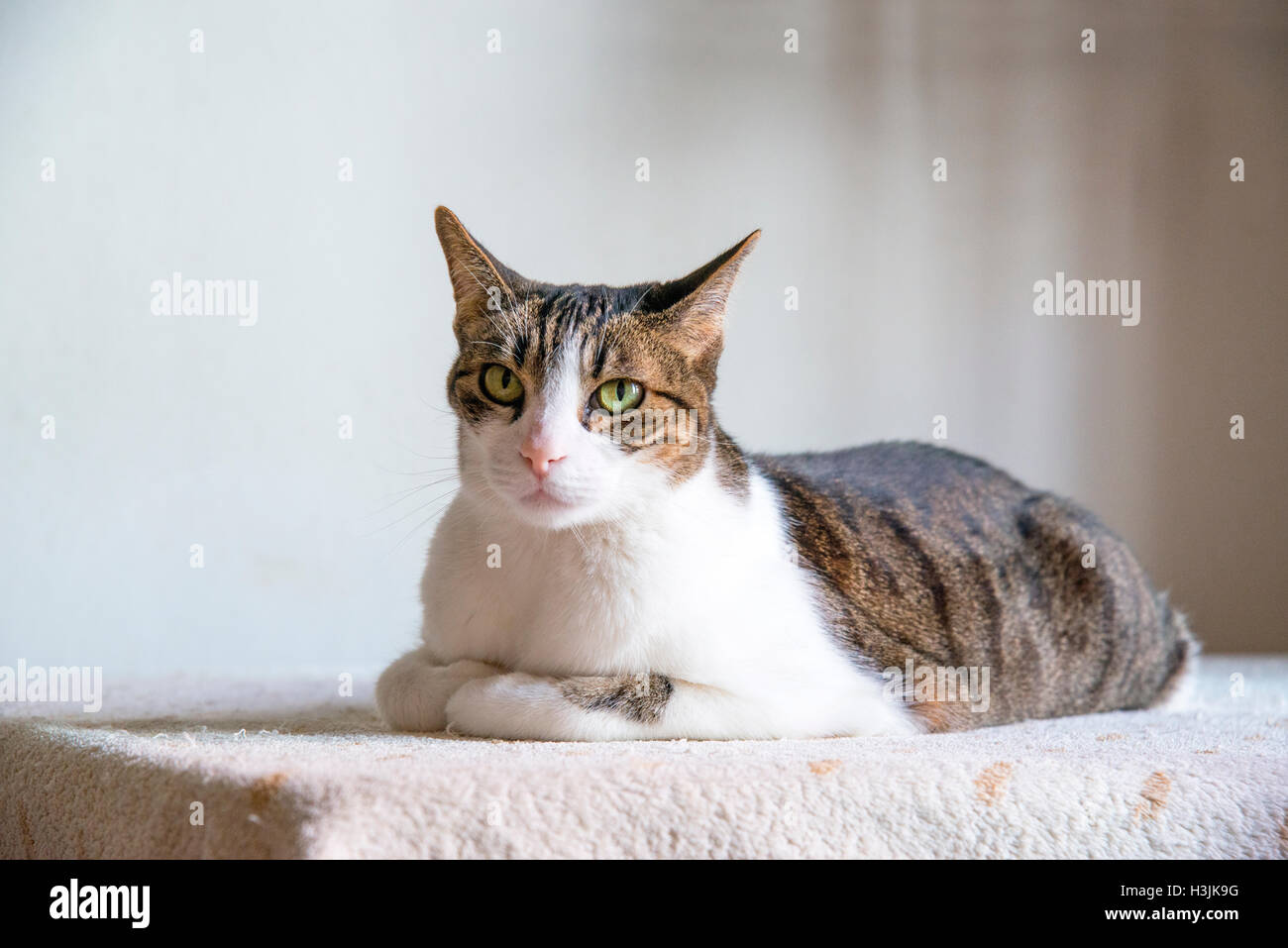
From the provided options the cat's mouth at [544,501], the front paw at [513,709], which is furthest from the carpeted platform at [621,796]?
the cat's mouth at [544,501]

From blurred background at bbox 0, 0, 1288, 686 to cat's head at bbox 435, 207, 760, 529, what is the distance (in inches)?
67.7

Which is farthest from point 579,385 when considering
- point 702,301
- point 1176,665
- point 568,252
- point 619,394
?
point 568,252

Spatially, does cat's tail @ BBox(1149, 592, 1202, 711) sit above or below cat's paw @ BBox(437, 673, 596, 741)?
below

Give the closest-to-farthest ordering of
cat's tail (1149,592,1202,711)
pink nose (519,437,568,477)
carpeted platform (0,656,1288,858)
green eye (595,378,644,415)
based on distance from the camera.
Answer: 1. carpeted platform (0,656,1288,858)
2. pink nose (519,437,568,477)
3. green eye (595,378,644,415)
4. cat's tail (1149,592,1202,711)

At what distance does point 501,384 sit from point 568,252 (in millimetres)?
2099

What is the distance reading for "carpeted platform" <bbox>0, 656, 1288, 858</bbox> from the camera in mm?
989

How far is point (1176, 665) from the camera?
7.28 feet

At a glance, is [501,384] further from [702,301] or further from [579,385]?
[702,301]

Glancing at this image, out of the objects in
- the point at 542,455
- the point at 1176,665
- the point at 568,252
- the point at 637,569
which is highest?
the point at 568,252

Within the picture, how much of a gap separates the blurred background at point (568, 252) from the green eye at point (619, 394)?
183cm

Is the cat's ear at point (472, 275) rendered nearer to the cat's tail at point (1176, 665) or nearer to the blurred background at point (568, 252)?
the cat's tail at point (1176, 665)

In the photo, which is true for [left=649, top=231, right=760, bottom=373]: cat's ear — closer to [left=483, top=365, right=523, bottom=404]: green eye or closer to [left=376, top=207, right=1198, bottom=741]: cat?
[left=376, top=207, right=1198, bottom=741]: cat

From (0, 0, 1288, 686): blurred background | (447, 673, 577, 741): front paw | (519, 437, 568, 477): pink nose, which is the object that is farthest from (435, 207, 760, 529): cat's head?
(0, 0, 1288, 686): blurred background

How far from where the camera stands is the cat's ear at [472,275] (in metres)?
1.50
